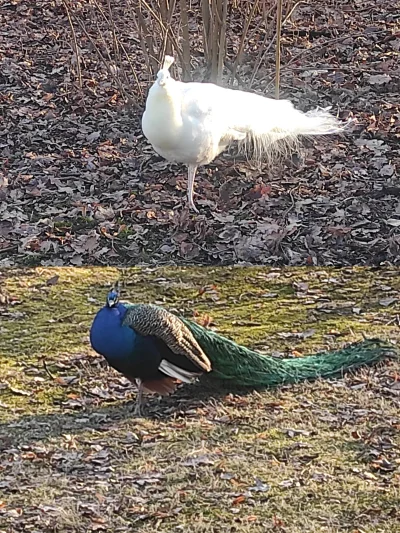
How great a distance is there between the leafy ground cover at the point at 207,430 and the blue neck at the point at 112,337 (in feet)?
1.04

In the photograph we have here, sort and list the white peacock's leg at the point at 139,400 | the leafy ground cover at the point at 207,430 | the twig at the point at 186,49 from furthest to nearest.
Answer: the twig at the point at 186,49
the white peacock's leg at the point at 139,400
the leafy ground cover at the point at 207,430

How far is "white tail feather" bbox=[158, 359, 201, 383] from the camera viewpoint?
4273 mm

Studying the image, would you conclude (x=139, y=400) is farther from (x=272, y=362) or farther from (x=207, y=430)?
(x=272, y=362)

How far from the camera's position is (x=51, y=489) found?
3691mm

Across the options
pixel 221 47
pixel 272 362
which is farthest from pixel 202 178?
pixel 272 362

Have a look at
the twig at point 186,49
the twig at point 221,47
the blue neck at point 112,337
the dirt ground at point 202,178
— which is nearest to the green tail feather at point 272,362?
the blue neck at point 112,337

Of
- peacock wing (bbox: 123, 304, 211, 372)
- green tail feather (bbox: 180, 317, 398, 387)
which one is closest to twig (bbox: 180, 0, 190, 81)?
green tail feather (bbox: 180, 317, 398, 387)

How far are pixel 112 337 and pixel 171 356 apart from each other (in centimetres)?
28

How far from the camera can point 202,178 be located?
7.25 meters

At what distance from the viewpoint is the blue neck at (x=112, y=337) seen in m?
4.21

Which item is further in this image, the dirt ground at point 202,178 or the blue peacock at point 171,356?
the dirt ground at point 202,178

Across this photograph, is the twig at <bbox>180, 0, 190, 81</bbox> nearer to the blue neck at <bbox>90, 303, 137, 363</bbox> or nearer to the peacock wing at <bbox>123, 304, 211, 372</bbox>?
the peacock wing at <bbox>123, 304, 211, 372</bbox>

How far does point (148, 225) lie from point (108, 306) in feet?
7.90

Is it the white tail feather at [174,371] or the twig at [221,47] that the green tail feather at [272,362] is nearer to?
the white tail feather at [174,371]
